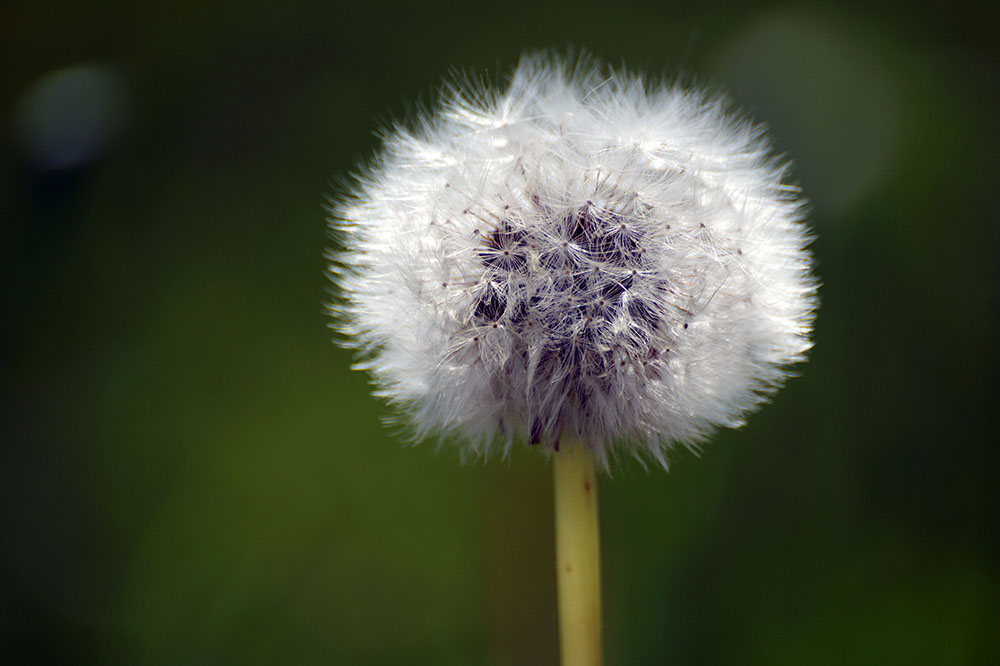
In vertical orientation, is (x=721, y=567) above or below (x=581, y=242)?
below

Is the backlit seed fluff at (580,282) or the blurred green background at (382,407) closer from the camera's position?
the backlit seed fluff at (580,282)

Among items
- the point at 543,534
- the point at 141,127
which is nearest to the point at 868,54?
the point at 543,534

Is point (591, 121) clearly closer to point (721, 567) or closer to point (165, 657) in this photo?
point (721, 567)

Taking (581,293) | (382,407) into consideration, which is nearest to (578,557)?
(581,293)

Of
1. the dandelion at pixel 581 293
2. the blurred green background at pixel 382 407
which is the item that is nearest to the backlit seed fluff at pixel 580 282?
the dandelion at pixel 581 293

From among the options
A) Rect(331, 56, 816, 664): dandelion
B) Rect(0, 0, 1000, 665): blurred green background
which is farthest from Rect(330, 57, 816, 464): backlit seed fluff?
Rect(0, 0, 1000, 665): blurred green background

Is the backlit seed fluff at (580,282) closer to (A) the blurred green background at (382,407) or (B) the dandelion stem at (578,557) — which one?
(B) the dandelion stem at (578,557)
